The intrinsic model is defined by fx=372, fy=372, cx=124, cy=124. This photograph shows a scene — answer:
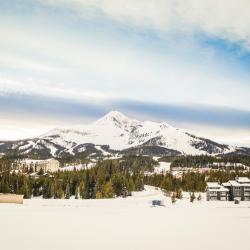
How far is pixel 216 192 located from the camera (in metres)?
104

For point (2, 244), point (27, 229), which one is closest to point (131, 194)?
point (27, 229)

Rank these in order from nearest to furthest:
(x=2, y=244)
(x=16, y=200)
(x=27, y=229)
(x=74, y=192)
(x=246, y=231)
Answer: (x=2, y=244) < (x=27, y=229) < (x=246, y=231) < (x=16, y=200) < (x=74, y=192)

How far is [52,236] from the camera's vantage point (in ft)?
108

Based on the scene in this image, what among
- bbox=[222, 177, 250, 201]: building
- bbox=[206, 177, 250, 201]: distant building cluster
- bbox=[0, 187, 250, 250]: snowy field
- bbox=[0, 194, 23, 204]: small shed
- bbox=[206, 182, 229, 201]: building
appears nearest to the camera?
bbox=[0, 187, 250, 250]: snowy field

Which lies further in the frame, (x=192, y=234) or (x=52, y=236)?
(x=192, y=234)

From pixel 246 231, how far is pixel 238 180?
240 feet

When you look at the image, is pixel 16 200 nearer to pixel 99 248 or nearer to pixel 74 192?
pixel 99 248

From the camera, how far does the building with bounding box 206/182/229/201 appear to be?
103569 millimetres

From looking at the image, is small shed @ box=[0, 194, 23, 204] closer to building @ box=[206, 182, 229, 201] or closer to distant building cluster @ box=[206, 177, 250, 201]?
building @ box=[206, 182, 229, 201]

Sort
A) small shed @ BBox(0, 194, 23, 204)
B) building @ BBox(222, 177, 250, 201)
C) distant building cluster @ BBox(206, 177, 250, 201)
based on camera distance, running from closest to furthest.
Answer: small shed @ BBox(0, 194, 23, 204)
distant building cluster @ BBox(206, 177, 250, 201)
building @ BBox(222, 177, 250, 201)

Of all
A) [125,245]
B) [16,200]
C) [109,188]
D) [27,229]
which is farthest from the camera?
[109,188]

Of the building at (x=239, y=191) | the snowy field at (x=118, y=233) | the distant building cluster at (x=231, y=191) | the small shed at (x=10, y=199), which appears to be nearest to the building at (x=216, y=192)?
the distant building cluster at (x=231, y=191)

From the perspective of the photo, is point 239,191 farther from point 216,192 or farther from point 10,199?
point 10,199

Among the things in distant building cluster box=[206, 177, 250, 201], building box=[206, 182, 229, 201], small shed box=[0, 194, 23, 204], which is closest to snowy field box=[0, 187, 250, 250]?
small shed box=[0, 194, 23, 204]
